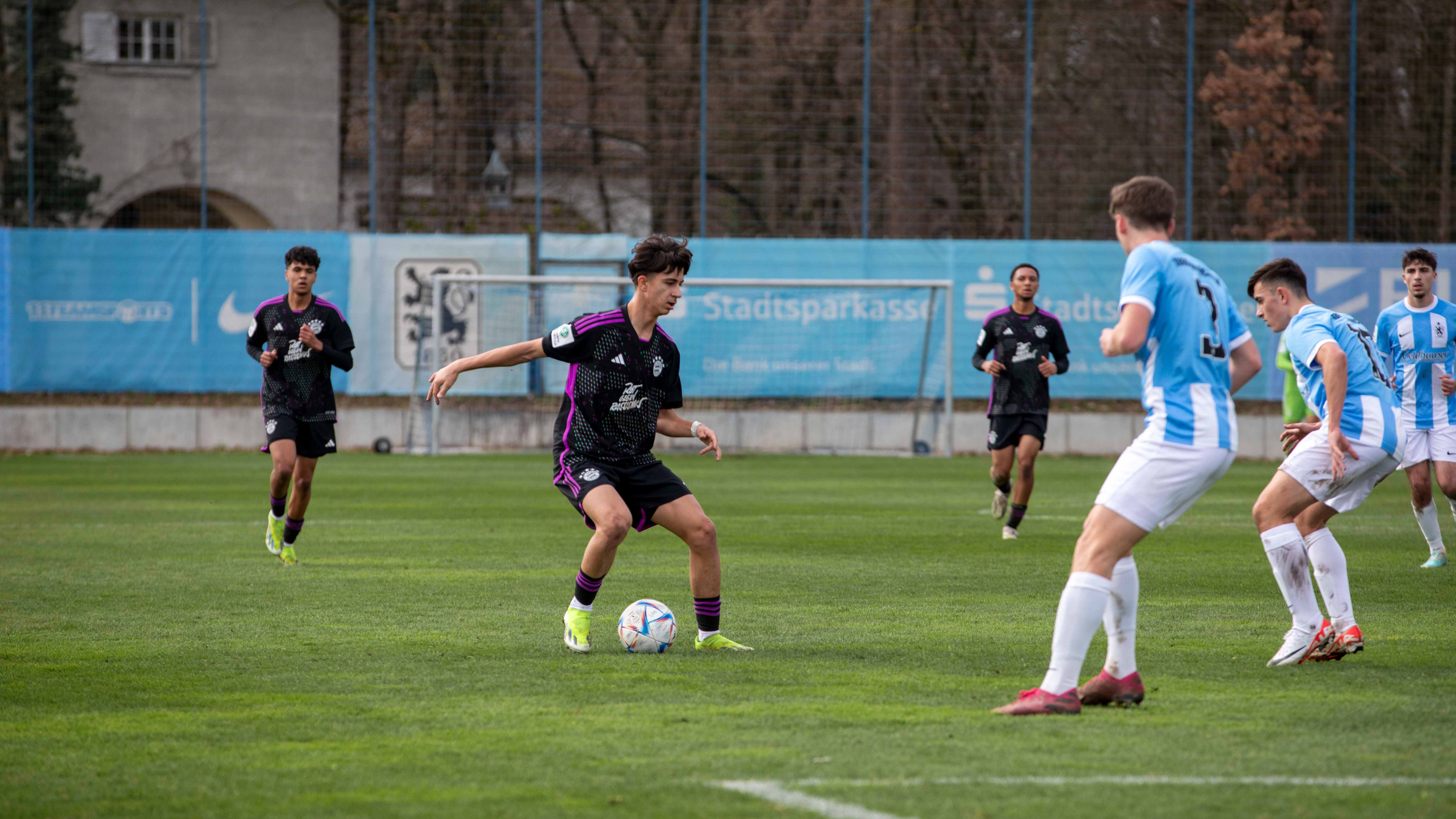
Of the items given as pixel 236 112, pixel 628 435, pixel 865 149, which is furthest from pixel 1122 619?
pixel 236 112

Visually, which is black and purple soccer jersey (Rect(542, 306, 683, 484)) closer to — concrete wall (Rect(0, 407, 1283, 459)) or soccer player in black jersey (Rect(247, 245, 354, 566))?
soccer player in black jersey (Rect(247, 245, 354, 566))

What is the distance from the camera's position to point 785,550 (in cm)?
1125

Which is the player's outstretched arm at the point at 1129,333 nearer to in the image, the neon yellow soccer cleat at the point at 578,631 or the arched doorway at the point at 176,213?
the neon yellow soccer cleat at the point at 578,631

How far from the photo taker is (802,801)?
4168 mm

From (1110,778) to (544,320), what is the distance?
1970 cm

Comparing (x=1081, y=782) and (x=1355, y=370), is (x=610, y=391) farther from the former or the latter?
(x=1355, y=370)

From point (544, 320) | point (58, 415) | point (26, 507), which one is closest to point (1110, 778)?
point (26, 507)

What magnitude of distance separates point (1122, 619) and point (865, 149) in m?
19.8

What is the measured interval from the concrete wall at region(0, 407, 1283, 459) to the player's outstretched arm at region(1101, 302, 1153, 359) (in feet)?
58.6

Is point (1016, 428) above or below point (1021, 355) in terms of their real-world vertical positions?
below

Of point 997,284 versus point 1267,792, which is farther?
point 997,284

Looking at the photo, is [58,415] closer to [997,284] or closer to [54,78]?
[54,78]

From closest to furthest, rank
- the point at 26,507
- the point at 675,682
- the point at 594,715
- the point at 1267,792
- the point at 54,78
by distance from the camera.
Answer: the point at 1267,792
the point at 594,715
the point at 675,682
the point at 26,507
the point at 54,78

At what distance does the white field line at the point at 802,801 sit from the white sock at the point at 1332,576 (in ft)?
11.0
